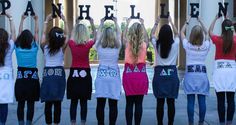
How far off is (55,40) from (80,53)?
492mm

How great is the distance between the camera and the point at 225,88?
8.58 meters

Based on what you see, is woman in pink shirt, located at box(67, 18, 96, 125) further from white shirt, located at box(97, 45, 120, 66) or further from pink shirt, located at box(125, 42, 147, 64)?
pink shirt, located at box(125, 42, 147, 64)

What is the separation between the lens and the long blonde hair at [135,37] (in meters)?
8.42

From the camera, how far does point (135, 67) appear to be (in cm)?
850

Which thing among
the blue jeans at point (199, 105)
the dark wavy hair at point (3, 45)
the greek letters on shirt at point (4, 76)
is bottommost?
the blue jeans at point (199, 105)

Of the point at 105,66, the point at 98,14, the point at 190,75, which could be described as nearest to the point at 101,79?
the point at 105,66

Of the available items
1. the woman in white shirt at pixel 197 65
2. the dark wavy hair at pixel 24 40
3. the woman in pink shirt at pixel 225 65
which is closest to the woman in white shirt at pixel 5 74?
the dark wavy hair at pixel 24 40

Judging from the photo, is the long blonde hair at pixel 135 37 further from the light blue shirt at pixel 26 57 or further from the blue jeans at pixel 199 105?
the light blue shirt at pixel 26 57

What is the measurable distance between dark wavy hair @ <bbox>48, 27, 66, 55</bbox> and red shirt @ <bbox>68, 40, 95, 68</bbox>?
180mm

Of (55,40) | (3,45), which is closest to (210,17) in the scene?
(55,40)

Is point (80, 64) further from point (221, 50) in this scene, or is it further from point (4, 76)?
point (221, 50)

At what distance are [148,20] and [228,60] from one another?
76.3 feet

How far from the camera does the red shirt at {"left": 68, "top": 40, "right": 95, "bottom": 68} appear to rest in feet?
27.7

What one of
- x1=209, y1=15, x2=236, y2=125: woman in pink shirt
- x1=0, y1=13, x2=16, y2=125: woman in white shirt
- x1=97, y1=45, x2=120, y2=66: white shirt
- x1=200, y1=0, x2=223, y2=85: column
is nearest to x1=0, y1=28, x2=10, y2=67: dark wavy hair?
x1=0, y1=13, x2=16, y2=125: woman in white shirt
